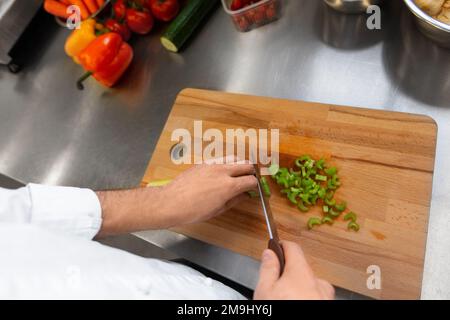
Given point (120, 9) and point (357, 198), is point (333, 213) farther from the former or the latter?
point (120, 9)

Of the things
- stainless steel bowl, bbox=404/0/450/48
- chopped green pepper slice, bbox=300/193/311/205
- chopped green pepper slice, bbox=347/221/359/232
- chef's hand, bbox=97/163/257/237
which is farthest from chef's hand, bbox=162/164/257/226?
stainless steel bowl, bbox=404/0/450/48

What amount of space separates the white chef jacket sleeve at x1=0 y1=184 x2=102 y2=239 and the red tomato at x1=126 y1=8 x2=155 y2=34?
2.13 ft

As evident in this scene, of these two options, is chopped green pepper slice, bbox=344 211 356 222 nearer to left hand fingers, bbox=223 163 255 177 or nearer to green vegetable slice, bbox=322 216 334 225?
green vegetable slice, bbox=322 216 334 225

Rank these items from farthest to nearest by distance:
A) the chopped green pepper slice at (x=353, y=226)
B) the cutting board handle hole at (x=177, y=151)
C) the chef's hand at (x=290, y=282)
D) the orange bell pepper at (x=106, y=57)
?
the orange bell pepper at (x=106, y=57) → the cutting board handle hole at (x=177, y=151) → the chopped green pepper slice at (x=353, y=226) → the chef's hand at (x=290, y=282)

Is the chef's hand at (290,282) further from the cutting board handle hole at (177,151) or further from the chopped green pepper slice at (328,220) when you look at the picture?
the cutting board handle hole at (177,151)

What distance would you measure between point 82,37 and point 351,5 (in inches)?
31.1

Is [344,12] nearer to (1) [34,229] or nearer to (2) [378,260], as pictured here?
(2) [378,260]

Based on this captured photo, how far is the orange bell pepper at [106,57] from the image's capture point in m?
1.10

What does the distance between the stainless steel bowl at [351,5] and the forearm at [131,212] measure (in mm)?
651

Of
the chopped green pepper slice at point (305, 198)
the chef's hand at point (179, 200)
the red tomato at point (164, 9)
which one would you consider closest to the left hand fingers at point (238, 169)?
the chef's hand at point (179, 200)

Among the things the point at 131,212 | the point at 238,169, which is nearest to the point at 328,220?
the point at 238,169

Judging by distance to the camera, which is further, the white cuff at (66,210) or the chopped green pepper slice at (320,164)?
the chopped green pepper slice at (320,164)

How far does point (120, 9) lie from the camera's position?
119cm

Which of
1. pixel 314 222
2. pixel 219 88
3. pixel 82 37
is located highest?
pixel 82 37
